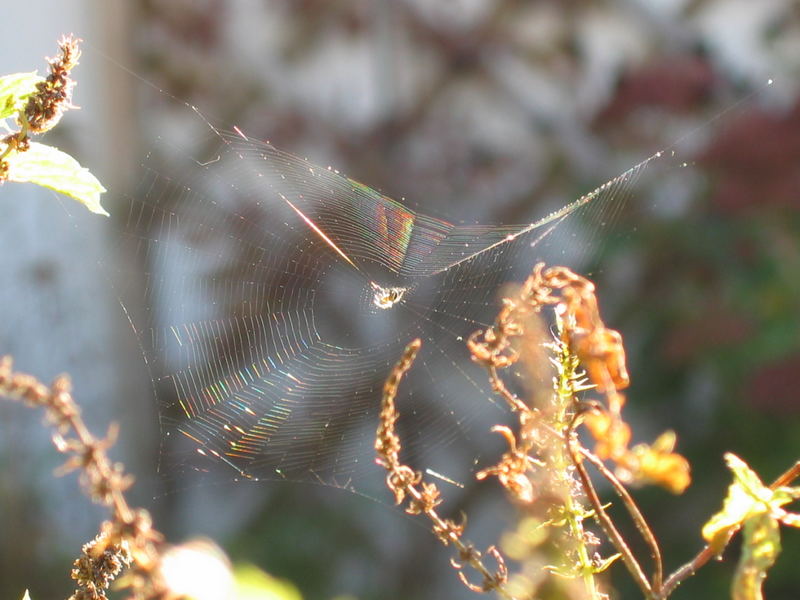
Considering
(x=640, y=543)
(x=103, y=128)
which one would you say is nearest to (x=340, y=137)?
(x=103, y=128)

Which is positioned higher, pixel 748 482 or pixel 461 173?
pixel 461 173

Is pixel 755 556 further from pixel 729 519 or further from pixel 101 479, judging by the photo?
pixel 101 479

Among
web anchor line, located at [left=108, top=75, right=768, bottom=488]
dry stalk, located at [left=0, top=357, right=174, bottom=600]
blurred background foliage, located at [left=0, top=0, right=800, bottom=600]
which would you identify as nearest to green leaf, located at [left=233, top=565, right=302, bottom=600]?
dry stalk, located at [left=0, top=357, right=174, bottom=600]

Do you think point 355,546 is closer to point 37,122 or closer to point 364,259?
point 364,259

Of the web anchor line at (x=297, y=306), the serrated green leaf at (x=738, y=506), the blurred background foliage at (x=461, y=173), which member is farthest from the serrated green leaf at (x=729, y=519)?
the blurred background foliage at (x=461, y=173)

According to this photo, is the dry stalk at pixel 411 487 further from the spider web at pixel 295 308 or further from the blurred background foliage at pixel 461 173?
the blurred background foliage at pixel 461 173

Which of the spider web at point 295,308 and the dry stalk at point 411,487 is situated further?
the spider web at point 295,308


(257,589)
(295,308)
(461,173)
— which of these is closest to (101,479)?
(257,589)

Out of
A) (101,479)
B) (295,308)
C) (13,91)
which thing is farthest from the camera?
(295,308)
